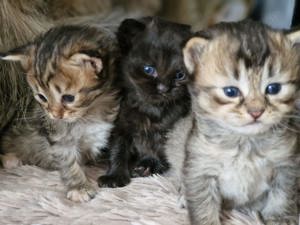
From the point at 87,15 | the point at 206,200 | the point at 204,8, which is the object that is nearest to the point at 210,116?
the point at 206,200

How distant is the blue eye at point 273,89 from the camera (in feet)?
4.44

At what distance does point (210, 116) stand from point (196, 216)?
0.28m

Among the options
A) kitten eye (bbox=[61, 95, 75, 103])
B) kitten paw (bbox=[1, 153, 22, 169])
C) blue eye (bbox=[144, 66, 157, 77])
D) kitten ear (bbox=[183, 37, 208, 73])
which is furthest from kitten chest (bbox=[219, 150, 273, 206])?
kitten paw (bbox=[1, 153, 22, 169])

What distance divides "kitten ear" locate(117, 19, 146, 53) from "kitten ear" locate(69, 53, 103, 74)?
0.56 feet

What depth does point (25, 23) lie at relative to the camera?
6.64ft

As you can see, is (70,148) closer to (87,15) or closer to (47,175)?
(47,175)

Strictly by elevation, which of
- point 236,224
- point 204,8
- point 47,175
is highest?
point 204,8

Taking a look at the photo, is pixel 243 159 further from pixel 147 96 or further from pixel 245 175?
pixel 147 96

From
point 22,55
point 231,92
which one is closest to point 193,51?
point 231,92

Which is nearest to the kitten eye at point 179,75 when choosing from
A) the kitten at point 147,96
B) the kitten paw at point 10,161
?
the kitten at point 147,96

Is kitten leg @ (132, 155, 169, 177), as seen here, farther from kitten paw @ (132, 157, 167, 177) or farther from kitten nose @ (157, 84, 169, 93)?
kitten nose @ (157, 84, 169, 93)

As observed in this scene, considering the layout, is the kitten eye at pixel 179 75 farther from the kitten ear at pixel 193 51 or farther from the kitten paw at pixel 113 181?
the kitten paw at pixel 113 181

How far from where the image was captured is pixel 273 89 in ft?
4.46

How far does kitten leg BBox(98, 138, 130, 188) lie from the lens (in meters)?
1.81
